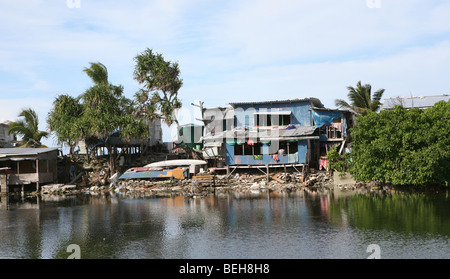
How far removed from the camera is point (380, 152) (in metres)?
30.0

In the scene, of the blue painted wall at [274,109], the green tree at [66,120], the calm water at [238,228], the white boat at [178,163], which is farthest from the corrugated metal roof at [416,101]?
the green tree at [66,120]

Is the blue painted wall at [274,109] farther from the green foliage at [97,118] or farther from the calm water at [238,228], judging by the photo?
the calm water at [238,228]

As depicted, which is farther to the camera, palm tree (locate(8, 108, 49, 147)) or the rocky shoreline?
palm tree (locate(8, 108, 49, 147))

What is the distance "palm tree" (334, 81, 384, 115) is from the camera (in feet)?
125

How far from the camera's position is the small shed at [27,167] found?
1564 inches

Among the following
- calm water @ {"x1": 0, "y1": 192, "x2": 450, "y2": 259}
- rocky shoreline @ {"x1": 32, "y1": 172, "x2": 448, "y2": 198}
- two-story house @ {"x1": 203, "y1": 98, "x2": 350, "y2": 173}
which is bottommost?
calm water @ {"x1": 0, "y1": 192, "x2": 450, "y2": 259}

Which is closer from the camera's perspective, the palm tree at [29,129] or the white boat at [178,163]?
the white boat at [178,163]

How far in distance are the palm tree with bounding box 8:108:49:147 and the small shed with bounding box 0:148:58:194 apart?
3817 millimetres

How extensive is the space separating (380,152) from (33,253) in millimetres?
21715

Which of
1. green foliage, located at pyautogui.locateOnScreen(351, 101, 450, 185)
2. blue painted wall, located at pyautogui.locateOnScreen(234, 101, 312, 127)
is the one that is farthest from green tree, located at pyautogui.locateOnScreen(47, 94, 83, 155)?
green foliage, located at pyautogui.locateOnScreen(351, 101, 450, 185)

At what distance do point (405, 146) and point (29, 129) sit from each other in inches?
1375

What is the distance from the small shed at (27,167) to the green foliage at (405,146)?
2622 centimetres

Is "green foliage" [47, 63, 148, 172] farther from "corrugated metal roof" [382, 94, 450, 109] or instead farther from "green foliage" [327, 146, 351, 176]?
"corrugated metal roof" [382, 94, 450, 109]

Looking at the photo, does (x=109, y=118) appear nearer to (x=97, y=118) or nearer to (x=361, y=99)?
(x=97, y=118)
